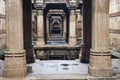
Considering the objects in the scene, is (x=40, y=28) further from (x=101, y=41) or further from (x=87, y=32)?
(x=101, y=41)

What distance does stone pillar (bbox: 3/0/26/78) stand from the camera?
388 inches

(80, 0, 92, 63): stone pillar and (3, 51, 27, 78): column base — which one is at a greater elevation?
(80, 0, 92, 63): stone pillar

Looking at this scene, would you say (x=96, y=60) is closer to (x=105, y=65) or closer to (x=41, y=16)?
(x=105, y=65)

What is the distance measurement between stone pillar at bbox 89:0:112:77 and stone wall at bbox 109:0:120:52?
10871mm

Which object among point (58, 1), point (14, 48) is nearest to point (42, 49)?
point (58, 1)

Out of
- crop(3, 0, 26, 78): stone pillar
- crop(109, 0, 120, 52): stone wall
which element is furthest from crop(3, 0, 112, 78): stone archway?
crop(109, 0, 120, 52): stone wall

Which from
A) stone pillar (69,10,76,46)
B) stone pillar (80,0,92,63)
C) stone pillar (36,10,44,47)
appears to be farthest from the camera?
stone pillar (69,10,76,46)

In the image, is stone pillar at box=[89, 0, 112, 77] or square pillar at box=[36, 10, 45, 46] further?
square pillar at box=[36, 10, 45, 46]

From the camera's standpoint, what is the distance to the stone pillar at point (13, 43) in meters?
9.85

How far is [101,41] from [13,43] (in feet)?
12.1

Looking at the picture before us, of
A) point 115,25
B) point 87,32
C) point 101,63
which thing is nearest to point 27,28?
point 87,32

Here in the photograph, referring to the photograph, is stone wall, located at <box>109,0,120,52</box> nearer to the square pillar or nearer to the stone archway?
the square pillar

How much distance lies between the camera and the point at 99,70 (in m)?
10.0

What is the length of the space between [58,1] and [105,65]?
1660 cm
